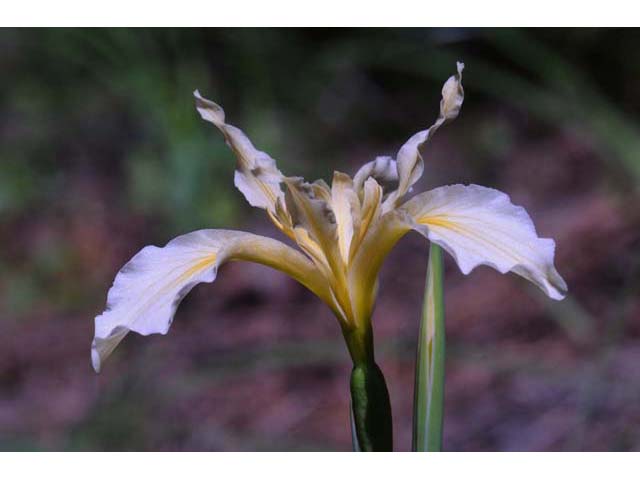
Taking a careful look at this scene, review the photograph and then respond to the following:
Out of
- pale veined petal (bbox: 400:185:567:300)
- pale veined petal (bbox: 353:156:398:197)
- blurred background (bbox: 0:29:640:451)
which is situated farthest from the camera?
blurred background (bbox: 0:29:640:451)

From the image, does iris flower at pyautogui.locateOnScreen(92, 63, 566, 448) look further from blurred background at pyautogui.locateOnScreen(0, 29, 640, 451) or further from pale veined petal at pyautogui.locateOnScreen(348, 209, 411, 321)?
blurred background at pyautogui.locateOnScreen(0, 29, 640, 451)

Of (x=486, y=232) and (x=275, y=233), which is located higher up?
(x=275, y=233)

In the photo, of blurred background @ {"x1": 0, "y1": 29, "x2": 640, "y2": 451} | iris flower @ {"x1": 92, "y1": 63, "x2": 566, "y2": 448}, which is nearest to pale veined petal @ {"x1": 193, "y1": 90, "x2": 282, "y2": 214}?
iris flower @ {"x1": 92, "y1": 63, "x2": 566, "y2": 448}

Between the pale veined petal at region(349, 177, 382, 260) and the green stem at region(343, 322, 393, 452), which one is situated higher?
the pale veined petal at region(349, 177, 382, 260)

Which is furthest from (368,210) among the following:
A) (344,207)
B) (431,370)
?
(431,370)

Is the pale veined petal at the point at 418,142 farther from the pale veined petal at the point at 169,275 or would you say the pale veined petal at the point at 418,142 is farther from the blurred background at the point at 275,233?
the blurred background at the point at 275,233

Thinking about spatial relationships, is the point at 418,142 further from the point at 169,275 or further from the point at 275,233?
the point at 275,233

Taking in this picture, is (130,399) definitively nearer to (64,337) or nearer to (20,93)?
(64,337)
